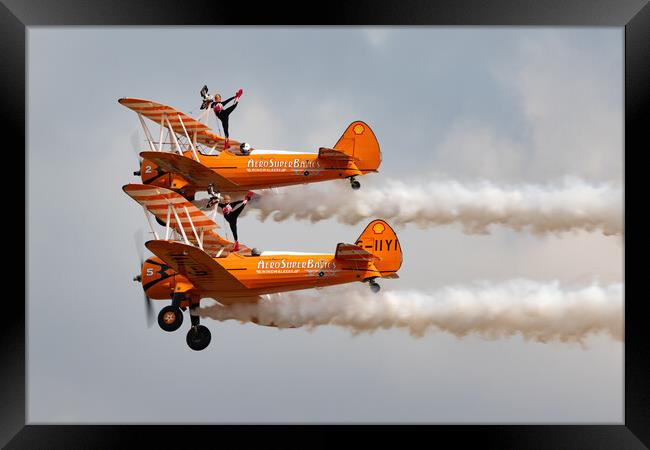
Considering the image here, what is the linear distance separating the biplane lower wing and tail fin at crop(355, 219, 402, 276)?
14.1ft

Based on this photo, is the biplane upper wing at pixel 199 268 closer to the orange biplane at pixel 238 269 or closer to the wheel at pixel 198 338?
the orange biplane at pixel 238 269

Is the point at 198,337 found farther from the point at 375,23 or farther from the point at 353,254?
the point at 375,23

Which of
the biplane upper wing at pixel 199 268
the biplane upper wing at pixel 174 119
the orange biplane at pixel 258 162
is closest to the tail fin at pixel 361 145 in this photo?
the orange biplane at pixel 258 162

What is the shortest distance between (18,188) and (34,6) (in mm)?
2879

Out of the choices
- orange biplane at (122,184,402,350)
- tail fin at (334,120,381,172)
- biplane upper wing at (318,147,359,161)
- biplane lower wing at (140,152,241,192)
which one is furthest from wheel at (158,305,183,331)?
tail fin at (334,120,381,172)

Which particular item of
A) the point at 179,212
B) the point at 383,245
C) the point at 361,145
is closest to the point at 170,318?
the point at 179,212

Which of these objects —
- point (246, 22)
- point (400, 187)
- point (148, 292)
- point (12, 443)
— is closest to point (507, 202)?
point (400, 187)

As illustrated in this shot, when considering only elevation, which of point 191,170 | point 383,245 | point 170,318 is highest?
point 191,170

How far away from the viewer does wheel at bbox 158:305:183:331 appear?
2886 cm

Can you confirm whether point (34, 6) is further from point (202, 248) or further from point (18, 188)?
point (202, 248)

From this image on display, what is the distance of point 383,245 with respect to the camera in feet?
97.9

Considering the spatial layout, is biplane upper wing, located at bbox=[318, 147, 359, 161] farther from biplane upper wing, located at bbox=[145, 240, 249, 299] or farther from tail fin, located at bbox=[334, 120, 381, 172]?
biplane upper wing, located at bbox=[145, 240, 249, 299]

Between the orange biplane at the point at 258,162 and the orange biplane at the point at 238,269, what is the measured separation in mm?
3104

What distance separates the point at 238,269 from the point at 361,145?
561 centimetres
